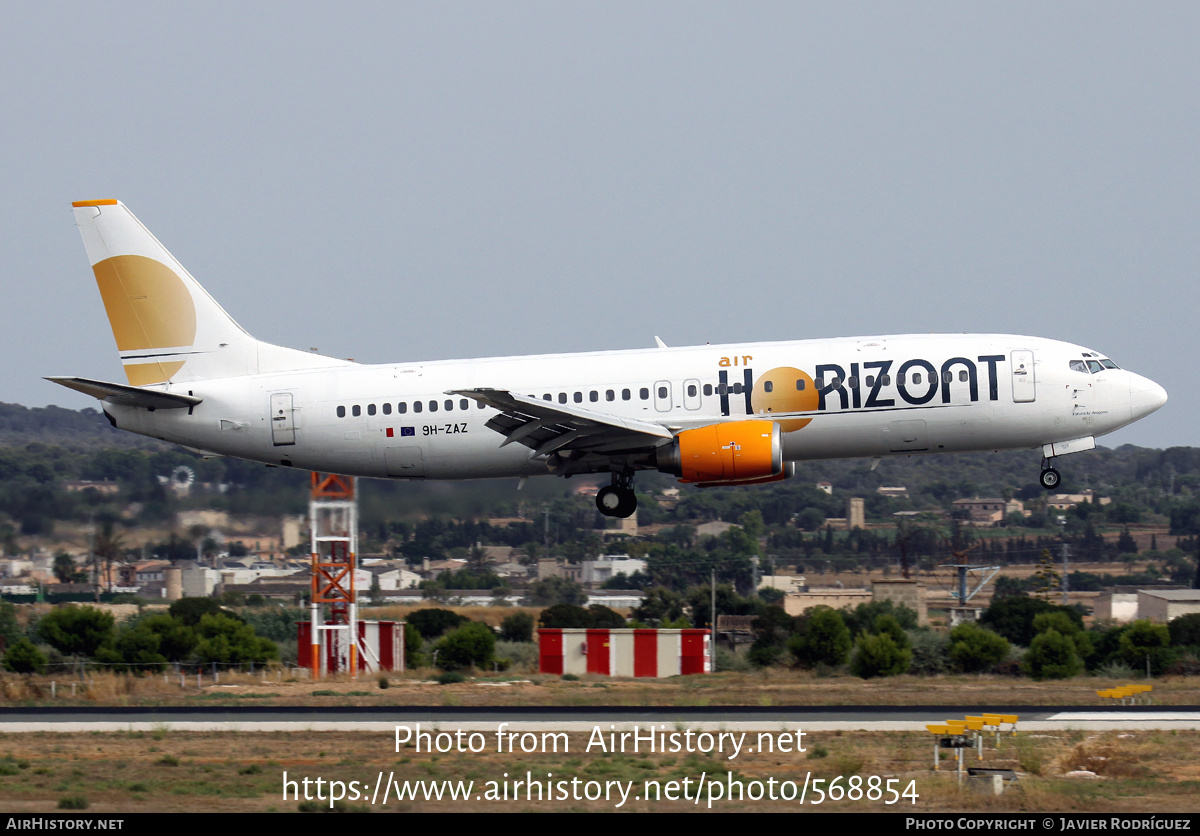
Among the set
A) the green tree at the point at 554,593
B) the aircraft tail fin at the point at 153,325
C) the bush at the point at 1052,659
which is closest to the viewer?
the aircraft tail fin at the point at 153,325

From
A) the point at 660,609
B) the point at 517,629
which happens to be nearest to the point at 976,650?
the point at 517,629

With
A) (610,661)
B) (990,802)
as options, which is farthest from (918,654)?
(990,802)

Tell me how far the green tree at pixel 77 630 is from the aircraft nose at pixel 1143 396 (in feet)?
144

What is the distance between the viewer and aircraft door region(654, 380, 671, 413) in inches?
1315

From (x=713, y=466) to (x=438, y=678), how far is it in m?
18.3

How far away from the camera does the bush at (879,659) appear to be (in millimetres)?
49531

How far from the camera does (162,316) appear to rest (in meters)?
36.7

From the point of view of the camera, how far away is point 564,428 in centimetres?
3303

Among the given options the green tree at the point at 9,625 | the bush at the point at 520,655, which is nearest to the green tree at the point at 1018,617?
the bush at the point at 520,655

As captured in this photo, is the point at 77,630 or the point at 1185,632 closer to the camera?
the point at 1185,632

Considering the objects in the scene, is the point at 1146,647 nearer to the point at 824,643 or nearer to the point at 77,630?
the point at 824,643

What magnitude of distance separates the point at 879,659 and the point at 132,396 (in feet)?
92.0

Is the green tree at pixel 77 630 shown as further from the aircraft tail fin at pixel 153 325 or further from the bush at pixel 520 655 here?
the aircraft tail fin at pixel 153 325

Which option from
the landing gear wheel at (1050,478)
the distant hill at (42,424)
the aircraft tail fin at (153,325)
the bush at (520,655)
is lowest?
the bush at (520,655)
